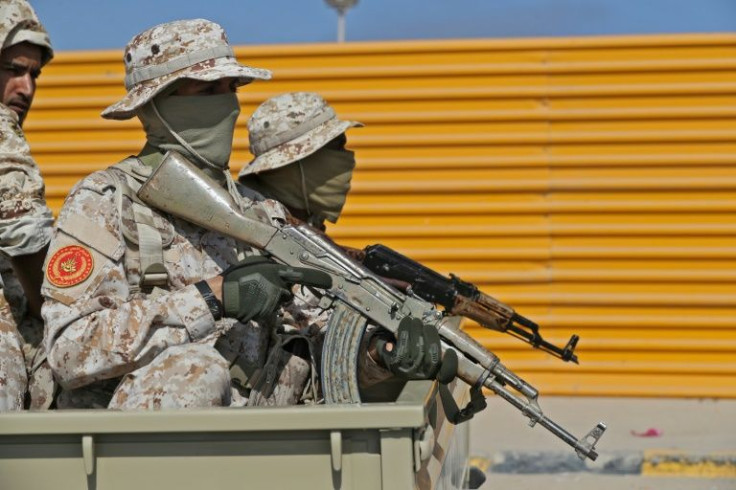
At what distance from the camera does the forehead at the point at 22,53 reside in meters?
3.38

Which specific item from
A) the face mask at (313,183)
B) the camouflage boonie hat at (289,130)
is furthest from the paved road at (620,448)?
the camouflage boonie hat at (289,130)

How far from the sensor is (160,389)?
264cm

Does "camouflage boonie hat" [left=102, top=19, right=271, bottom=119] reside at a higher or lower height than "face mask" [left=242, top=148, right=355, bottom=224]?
higher

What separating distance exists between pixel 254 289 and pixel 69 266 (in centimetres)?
42

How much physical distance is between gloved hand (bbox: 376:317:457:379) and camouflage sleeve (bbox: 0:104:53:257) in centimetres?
95

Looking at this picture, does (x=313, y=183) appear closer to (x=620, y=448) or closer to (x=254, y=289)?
(x=254, y=289)

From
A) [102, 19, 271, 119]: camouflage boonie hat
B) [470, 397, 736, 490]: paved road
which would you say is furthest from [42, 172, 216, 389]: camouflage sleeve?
[470, 397, 736, 490]: paved road

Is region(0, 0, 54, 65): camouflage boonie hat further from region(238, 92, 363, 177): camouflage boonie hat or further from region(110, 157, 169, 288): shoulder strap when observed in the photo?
region(238, 92, 363, 177): camouflage boonie hat

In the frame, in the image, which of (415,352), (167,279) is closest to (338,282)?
(415,352)

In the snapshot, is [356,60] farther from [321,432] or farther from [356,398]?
[321,432]

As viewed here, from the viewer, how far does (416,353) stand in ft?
9.45

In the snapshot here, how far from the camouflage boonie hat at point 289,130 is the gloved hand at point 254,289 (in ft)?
4.41

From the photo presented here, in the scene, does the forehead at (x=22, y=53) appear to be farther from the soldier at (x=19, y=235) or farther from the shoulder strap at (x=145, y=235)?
the shoulder strap at (x=145, y=235)

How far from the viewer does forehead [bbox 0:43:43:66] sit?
133 inches
